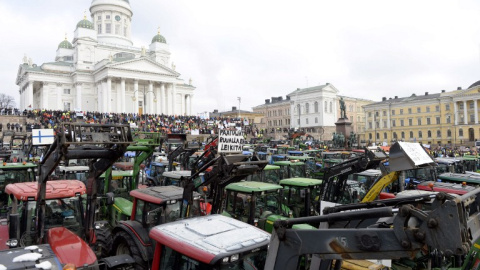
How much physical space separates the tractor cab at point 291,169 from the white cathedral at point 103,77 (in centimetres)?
5214

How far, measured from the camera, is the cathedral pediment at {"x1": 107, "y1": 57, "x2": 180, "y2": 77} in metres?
64.9

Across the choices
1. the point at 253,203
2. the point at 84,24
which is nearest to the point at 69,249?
the point at 253,203

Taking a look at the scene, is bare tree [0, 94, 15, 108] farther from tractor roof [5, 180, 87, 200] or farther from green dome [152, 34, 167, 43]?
tractor roof [5, 180, 87, 200]

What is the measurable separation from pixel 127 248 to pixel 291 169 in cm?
1160

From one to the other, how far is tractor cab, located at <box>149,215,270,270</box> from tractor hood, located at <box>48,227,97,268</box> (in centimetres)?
182

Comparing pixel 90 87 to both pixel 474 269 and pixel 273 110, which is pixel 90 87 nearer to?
pixel 273 110

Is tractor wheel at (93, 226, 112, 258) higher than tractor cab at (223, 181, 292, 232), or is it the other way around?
tractor cab at (223, 181, 292, 232)

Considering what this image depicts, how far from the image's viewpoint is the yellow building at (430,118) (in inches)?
2800

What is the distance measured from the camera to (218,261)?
3.99 meters

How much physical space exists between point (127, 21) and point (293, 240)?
87285 millimetres

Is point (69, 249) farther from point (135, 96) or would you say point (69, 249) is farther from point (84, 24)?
point (84, 24)

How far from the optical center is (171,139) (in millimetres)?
15758

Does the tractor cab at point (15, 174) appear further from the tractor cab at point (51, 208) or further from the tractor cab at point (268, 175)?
the tractor cab at point (268, 175)

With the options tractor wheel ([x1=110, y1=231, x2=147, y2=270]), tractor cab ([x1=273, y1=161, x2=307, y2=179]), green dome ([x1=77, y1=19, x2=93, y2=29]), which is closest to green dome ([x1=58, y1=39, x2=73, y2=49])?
green dome ([x1=77, y1=19, x2=93, y2=29])
